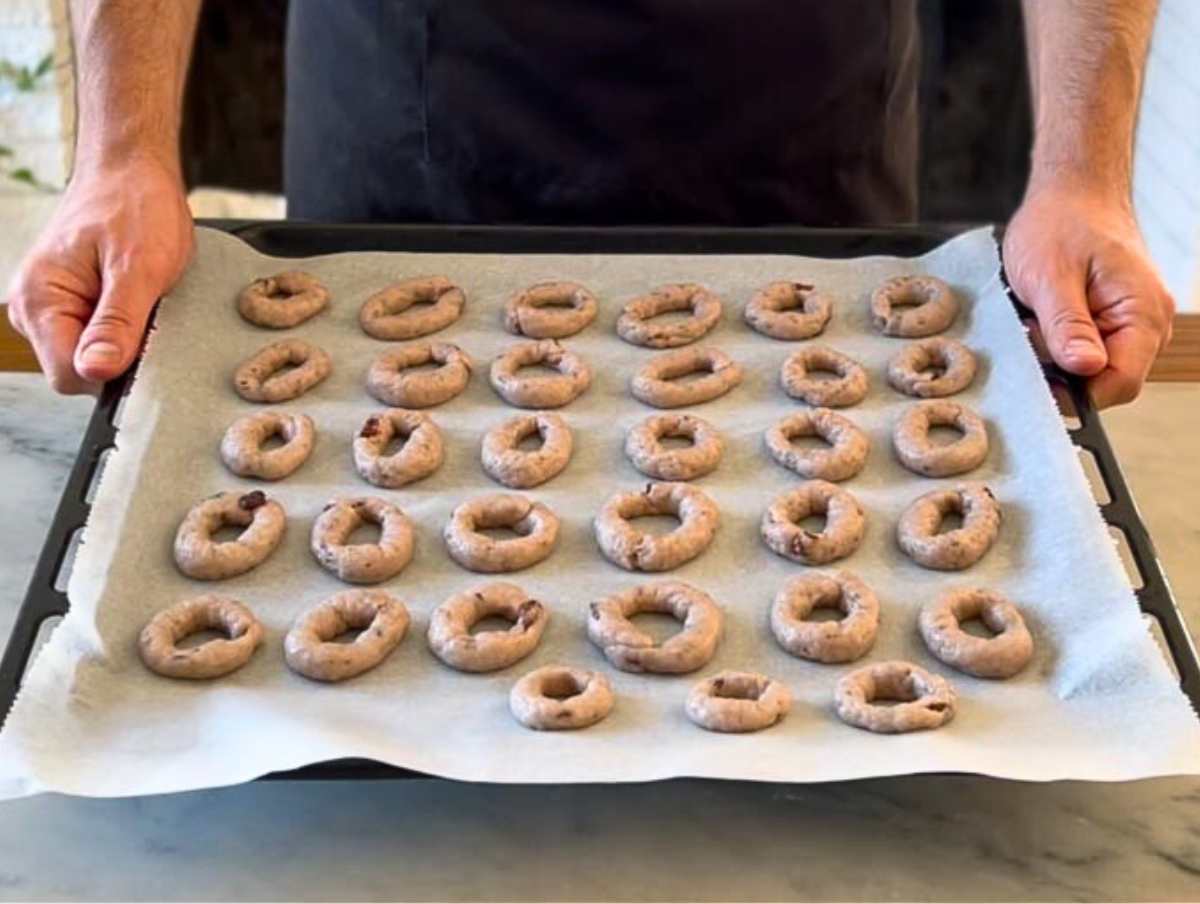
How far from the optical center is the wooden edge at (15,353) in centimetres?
180

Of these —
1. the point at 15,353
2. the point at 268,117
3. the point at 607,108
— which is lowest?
the point at 268,117

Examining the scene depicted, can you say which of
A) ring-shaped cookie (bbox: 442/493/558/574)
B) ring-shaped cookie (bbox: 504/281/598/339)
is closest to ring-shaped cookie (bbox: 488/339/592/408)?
ring-shaped cookie (bbox: 504/281/598/339)

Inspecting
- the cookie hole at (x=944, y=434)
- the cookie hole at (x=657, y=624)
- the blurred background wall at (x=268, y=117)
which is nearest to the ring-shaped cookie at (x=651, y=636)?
the cookie hole at (x=657, y=624)

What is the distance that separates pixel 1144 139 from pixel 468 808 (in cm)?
221

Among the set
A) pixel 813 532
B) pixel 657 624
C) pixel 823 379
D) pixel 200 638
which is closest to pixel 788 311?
pixel 823 379

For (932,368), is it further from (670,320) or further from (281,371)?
(281,371)

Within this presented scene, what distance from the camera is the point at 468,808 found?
1226mm

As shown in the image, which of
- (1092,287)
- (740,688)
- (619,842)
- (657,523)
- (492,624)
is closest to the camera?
(619,842)

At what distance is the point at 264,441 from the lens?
159 centimetres

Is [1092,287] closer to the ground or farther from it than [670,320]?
farther from it

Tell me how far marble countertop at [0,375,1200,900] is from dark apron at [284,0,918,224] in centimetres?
81

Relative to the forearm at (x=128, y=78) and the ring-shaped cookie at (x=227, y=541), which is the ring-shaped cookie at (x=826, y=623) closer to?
the ring-shaped cookie at (x=227, y=541)

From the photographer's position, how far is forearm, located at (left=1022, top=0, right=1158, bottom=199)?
Answer: 1.71m

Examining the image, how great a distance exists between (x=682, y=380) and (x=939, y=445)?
25 cm
